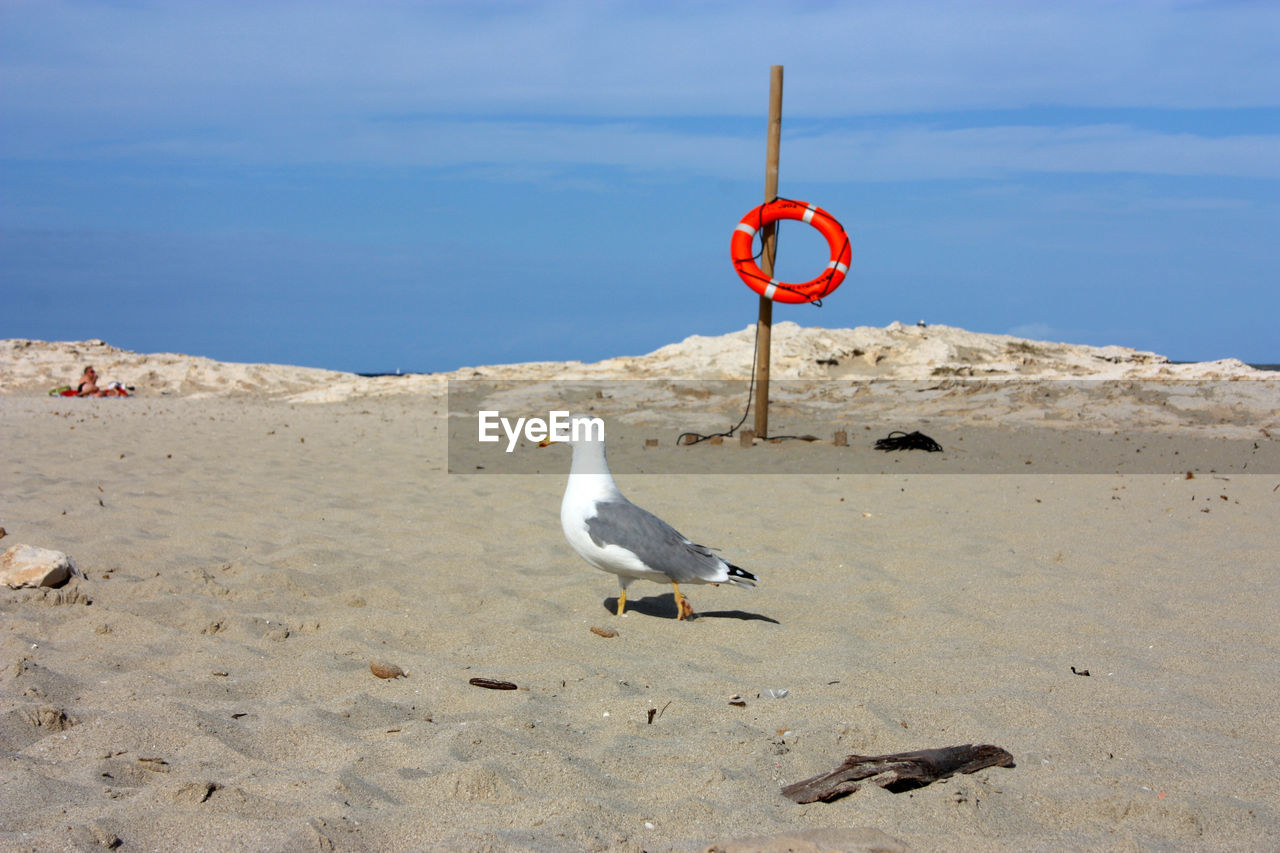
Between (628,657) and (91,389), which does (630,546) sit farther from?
(91,389)

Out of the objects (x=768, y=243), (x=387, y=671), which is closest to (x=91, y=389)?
(x=768, y=243)

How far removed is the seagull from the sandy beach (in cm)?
21

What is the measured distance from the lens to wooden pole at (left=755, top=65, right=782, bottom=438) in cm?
923

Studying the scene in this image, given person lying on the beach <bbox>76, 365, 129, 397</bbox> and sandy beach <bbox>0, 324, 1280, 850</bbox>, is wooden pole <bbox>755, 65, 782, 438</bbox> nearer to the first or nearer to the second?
sandy beach <bbox>0, 324, 1280, 850</bbox>

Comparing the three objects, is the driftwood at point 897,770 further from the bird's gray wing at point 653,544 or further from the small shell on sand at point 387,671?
the bird's gray wing at point 653,544

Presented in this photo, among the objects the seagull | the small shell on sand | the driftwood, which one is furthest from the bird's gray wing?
the driftwood

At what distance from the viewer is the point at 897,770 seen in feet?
7.24

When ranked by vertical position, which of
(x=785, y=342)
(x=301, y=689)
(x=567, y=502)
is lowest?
(x=301, y=689)

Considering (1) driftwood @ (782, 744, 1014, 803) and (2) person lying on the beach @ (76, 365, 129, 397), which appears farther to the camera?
(2) person lying on the beach @ (76, 365, 129, 397)

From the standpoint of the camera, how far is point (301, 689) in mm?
2783

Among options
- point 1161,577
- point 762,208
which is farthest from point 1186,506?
point 762,208

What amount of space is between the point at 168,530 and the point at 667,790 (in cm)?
377

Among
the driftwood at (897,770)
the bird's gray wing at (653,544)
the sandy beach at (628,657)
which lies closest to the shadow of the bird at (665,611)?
the sandy beach at (628,657)

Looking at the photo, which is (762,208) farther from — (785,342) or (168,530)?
(785,342)
